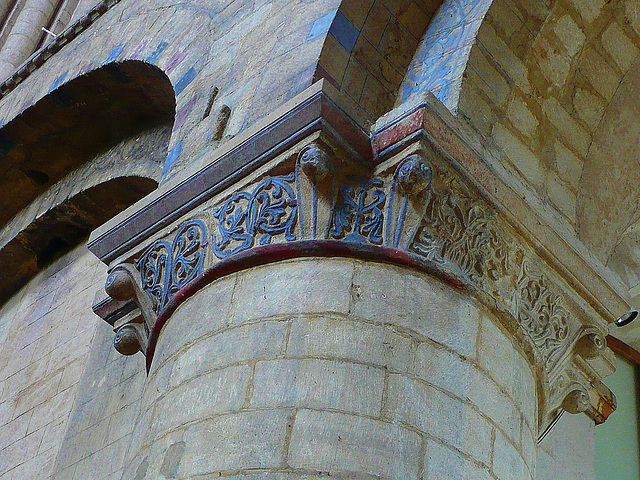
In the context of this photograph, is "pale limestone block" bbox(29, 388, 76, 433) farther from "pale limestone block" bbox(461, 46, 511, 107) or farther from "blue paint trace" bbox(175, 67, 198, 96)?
"pale limestone block" bbox(461, 46, 511, 107)

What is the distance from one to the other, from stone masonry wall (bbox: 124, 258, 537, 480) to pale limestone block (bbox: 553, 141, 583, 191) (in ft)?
2.84

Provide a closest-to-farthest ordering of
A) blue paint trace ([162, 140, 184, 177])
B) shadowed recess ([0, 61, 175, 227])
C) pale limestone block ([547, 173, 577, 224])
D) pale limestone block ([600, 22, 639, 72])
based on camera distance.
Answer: pale limestone block ([547, 173, 577, 224])
blue paint trace ([162, 140, 184, 177])
pale limestone block ([600, 22, 639, 72])
shadowed recess ([0, 61, 175, 227])

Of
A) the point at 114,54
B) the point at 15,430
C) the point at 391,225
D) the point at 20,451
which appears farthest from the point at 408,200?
the point at 15,430

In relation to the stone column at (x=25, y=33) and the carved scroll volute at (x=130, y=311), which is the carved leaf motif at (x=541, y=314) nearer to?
the carved scroll volute at (x=130, y=311)

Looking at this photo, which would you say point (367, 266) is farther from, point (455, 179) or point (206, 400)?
point (206, 400)

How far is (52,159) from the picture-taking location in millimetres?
5453

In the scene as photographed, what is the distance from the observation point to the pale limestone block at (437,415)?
231cm

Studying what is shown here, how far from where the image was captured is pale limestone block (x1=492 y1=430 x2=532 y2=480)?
246 centimetres

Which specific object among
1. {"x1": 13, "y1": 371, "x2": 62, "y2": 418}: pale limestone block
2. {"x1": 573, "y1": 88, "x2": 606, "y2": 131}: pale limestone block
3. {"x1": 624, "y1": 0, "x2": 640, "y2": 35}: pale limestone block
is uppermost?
{"x1": 624, "y1": 0, "x2": 640, "y2": 35}: pale limestone block

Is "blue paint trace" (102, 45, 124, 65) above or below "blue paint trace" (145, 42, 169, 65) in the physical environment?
above

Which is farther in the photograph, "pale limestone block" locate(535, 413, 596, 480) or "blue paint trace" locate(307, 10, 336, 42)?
"pale limestone block" locate(535, 413, 596, 480)

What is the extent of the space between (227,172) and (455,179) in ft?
2.32

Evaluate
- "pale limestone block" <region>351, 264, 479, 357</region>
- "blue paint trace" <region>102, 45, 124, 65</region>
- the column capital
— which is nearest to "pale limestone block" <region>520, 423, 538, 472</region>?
the column capital

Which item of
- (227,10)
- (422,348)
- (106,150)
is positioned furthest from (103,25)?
(422,348)
